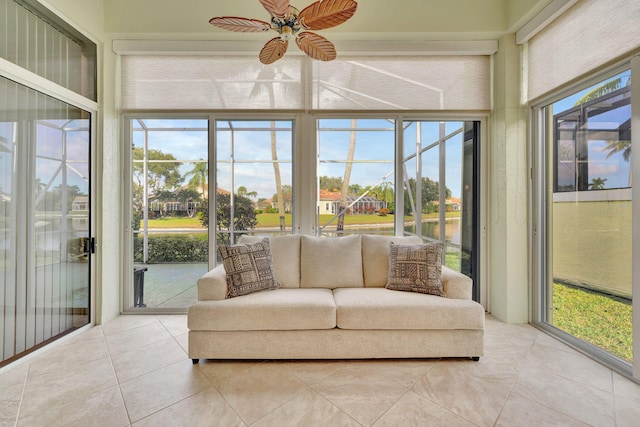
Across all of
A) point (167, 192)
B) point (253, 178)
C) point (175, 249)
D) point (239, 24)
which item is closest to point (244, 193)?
point (253, 178)

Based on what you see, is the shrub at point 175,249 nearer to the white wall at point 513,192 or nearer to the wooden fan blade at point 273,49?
the wooden fan blade at point 273,49

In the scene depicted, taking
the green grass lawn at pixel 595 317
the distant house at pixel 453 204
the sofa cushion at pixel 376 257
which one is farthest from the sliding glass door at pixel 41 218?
the green grass lawn at pixel 595 317

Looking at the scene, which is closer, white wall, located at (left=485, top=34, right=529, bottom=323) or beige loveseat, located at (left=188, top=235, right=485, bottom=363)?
beige loveseat, located at (left=188, top=235, right=485, bottom=363)

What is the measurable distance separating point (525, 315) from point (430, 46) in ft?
9.59

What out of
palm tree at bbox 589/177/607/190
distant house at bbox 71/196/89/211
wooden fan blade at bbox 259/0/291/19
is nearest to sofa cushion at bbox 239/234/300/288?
distant house at bbox 71/196/89/211

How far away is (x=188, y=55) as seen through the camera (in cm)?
317

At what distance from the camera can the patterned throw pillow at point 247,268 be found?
239 cm

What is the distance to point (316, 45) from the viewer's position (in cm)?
214

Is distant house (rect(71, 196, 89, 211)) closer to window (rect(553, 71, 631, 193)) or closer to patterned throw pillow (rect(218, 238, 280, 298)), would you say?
patterned throw pillow (rect(218, 238, 280, 298))

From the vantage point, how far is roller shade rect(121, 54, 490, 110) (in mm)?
3184

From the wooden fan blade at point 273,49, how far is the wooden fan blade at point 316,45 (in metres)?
0.11

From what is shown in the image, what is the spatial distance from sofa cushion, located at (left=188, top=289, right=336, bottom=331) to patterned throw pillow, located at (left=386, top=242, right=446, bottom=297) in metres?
0.69

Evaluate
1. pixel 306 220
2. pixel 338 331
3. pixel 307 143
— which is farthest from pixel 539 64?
pixel 338 331

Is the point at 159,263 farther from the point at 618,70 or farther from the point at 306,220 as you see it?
the point at 618,70
